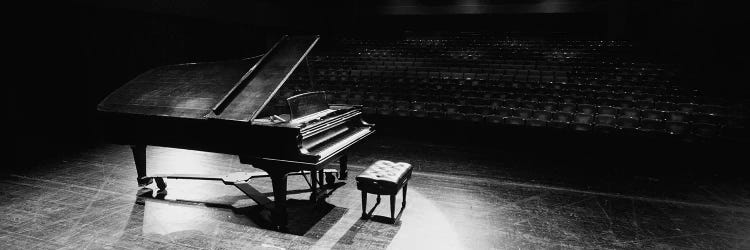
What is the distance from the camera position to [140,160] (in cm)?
303

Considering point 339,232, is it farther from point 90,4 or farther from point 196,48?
point 196,48

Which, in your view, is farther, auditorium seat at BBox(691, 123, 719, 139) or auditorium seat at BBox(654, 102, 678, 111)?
auditorium seat at BBox(654, 102, 678, 111)

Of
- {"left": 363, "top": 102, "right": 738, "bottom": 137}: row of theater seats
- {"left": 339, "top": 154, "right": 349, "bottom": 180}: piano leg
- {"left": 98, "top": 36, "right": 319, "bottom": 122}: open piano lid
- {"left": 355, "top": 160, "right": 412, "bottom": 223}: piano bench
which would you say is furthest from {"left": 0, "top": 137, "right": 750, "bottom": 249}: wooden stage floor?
{"left": 363, "top": 102, "right": 738, "bottom": 137}: row of theater seats

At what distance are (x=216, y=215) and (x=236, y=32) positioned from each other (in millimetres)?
7531

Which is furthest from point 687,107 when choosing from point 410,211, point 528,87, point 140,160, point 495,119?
point 140,160

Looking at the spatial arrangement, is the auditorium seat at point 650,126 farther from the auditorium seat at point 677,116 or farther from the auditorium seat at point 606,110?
the auditorium seat at point 606,110

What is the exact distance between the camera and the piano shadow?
99.9 inches

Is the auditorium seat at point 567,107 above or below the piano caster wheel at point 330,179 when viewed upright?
above

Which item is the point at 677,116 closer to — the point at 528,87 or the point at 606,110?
the point at 606,110

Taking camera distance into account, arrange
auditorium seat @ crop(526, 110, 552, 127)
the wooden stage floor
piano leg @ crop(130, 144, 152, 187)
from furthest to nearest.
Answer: auditorium seat @ crop(526, 110, 552, 127) < piano leg @ crop(130, 144, 152, 187) < the wooden stage floor

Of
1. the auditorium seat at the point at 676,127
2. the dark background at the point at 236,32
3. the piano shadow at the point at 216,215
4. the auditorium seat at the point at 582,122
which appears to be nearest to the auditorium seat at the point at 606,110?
the auditorium seat at the point at 582,122

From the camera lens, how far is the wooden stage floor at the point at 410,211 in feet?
7.91

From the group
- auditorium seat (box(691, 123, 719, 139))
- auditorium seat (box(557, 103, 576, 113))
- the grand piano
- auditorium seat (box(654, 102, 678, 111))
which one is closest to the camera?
the grand piano

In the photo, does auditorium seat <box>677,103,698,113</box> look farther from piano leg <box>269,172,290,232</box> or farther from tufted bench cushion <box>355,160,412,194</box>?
piano leg <box>269,172,290,232</box>
